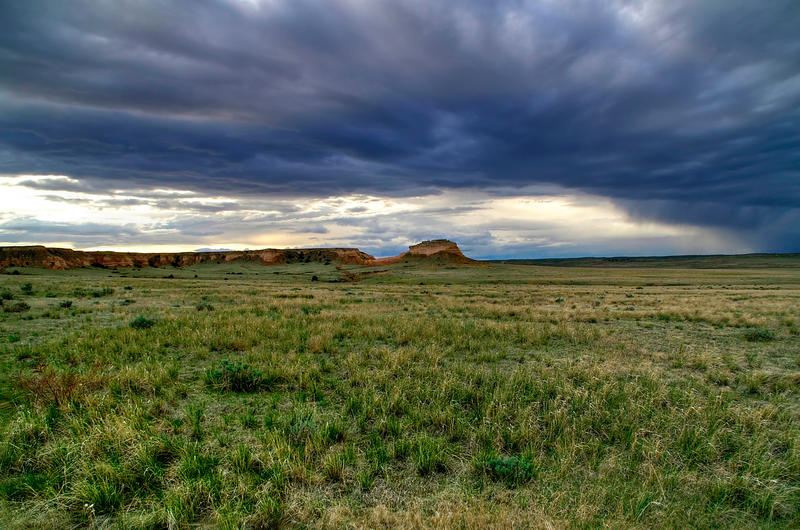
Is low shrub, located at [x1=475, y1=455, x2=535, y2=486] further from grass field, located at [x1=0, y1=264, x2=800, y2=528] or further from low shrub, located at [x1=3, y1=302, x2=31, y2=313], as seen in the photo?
low shrub, located at [x1=3, y1=302, x2=31, y2=313]

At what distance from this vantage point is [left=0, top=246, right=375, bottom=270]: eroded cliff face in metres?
79.5

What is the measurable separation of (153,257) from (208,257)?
16722 mm

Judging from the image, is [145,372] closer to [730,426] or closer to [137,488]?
[137,488]

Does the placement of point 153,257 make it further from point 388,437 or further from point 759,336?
point 759,336

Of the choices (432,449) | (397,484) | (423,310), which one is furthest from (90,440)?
(423,310)

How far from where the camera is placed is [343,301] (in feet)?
83.1

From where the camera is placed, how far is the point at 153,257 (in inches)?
4252

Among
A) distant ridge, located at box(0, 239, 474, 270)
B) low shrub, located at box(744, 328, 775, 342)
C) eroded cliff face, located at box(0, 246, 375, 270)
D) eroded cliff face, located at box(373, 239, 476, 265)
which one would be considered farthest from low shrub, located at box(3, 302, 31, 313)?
eroded cliff face, located at box(373, 239, 476, 265)

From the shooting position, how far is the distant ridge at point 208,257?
263 feet

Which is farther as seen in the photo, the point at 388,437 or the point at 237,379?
the point at 237,379

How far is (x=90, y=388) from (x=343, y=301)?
18581mm

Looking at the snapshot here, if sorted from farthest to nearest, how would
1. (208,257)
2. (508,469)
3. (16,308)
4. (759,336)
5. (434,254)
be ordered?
(434,254)
(208,257)
(16,308)
(759,336)
(508,469)

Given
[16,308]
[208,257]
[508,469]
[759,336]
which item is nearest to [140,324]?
[16,308]

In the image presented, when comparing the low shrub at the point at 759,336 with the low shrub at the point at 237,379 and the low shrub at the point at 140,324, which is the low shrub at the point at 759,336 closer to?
the low shrub at the point at 237,379
